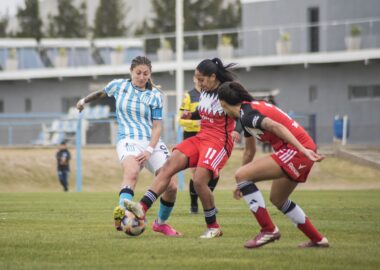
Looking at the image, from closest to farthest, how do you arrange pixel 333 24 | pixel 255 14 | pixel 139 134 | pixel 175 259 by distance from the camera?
1. pixel 175 259
2. pixel 139 134
3. pixel 333 24
4. pixel 255 14

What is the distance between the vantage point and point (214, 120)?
1220 centimetres

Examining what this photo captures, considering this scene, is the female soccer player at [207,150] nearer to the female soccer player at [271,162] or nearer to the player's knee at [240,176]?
the female soccer player at [271,162]

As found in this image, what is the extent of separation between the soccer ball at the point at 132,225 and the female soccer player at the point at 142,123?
77 cm

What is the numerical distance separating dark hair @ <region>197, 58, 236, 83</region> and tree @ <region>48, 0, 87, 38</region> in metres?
69.2

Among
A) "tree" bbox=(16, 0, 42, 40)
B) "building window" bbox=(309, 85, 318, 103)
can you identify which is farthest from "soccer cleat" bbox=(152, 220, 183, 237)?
"tree" bbox=(16, 0, 42, 40)

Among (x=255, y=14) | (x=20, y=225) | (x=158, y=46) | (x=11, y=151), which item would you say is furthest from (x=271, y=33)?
(x=20, y=225)

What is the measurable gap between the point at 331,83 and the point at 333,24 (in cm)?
360

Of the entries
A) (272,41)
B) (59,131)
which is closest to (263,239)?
(59,131)

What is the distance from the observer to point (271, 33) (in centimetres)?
4569

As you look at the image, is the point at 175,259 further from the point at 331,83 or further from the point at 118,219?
the point at 331,83

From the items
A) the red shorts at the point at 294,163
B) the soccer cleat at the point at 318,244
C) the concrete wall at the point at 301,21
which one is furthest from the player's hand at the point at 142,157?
the concrete wall at the point at 301,21

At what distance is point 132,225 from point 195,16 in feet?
226

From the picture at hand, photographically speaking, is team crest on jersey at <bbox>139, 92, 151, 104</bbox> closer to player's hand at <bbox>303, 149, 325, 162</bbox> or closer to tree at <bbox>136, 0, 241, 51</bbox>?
player's hand at <bbox>303, 149, 325, 162</bbox>

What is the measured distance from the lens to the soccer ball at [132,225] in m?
11.3
